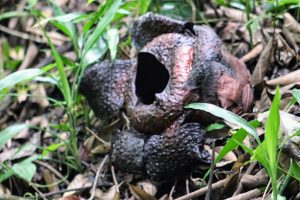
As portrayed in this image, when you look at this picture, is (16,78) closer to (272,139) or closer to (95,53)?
(95,53)

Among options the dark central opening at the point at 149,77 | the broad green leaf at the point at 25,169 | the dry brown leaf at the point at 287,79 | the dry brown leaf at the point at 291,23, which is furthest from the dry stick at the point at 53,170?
the dry brown leaf at the point at 291,23

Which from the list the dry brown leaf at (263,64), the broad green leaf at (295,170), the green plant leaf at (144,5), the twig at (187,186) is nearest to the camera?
the broad green leaf at (295,170)

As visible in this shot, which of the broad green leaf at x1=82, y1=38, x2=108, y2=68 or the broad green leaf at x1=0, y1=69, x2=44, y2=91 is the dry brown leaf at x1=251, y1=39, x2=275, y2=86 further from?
the broad green leaf at x1=0, y1=69, x2=44, y2=91

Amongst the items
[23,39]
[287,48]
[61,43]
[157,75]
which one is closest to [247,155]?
[157,75]

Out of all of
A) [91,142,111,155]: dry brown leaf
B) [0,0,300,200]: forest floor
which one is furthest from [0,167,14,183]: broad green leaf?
[91,142,111,155]: dry brown leaf

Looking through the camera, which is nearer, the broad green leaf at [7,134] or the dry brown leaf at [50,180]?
the broad green leaf at [7,134]

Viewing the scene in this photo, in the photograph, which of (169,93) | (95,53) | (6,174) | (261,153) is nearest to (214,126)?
(169,93)

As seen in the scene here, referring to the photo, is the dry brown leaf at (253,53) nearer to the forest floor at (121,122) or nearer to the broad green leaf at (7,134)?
the forest floor at (121,122)
